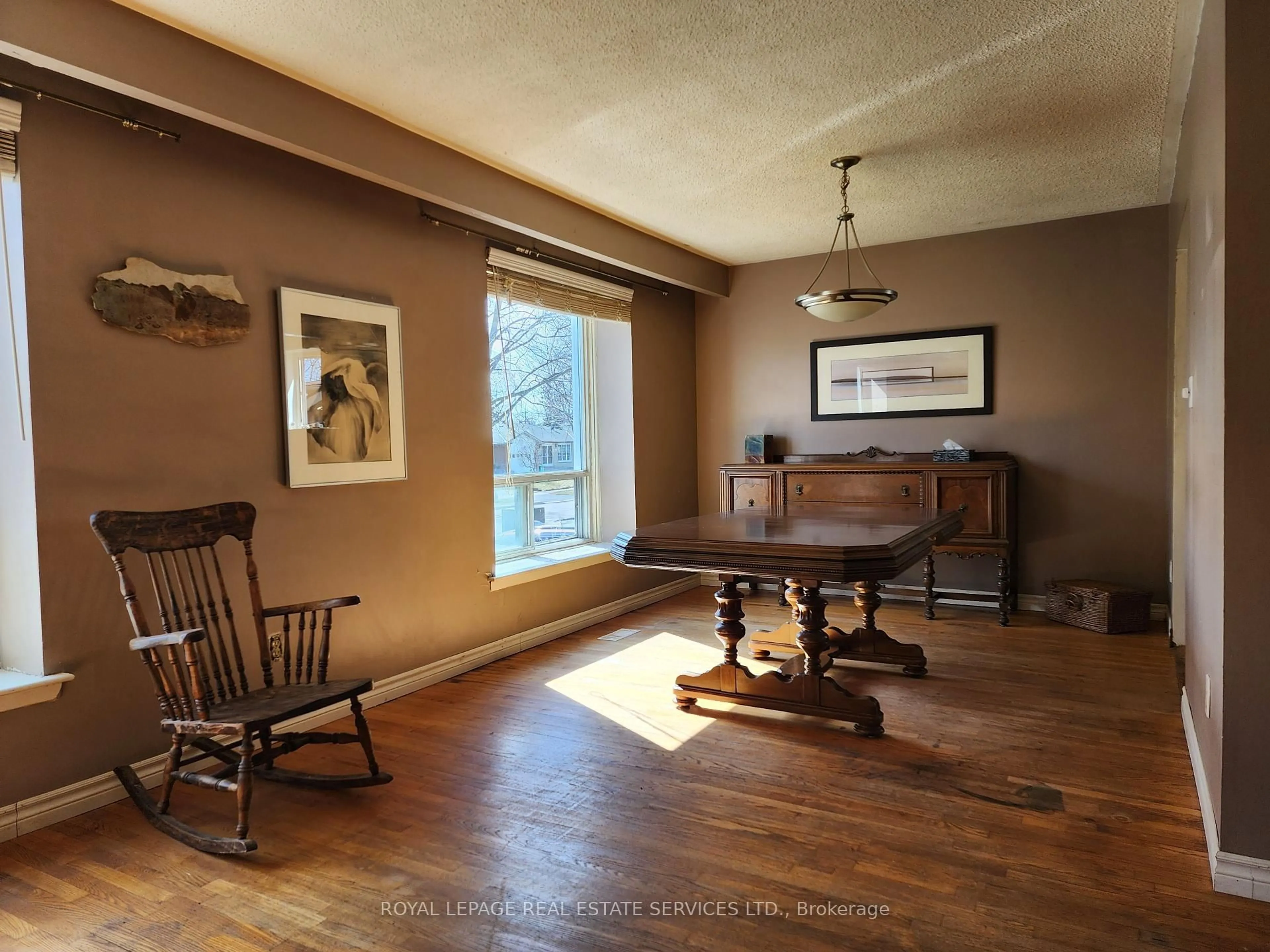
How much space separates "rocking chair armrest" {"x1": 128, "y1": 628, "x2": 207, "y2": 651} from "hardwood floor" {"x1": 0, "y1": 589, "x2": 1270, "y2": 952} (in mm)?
591

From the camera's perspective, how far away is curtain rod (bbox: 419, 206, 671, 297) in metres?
3.88

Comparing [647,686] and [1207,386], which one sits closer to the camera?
[1207,386]

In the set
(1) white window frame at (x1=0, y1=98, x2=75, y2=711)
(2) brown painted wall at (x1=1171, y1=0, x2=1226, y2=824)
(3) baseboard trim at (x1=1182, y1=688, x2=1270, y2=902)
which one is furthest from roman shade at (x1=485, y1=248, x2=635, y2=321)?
(3) baseboard trim at (x1=1182, y1=688, x2=1270, y2=902)

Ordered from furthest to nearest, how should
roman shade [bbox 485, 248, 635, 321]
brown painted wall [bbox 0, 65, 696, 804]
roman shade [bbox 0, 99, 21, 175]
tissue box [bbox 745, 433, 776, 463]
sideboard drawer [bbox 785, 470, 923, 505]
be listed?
tissue box [bbox 745, 433, 776, 463]
sideboard drawer [bbox 785, 470, 923, 505]
roman shade [bbox 485, 248, 635, 321]
brown painted wall [bbox 0, 65, 696, 804]
roman shade [bbox 0, 99, 21, 175]

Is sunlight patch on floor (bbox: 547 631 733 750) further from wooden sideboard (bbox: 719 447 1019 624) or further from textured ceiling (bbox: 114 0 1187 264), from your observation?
textured ceiling (bbox: 114 0 1187 264)

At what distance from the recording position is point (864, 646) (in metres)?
3.96

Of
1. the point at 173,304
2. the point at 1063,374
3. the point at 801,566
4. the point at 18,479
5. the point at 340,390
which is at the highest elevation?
the point at 173,304

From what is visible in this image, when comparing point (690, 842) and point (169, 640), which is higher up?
point (169, 640)

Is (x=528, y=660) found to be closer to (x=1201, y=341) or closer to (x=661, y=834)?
(x=661, y=834)

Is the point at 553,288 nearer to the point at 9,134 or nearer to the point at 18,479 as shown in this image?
the point at 9,134

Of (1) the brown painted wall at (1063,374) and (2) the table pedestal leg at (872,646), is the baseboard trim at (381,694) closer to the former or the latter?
(2) the table pedestal leg at (872,646)

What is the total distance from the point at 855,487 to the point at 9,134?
14.8 feet

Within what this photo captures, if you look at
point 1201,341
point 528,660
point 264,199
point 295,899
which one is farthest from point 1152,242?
point 295,899

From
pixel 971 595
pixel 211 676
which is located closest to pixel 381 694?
pixel 211 676
